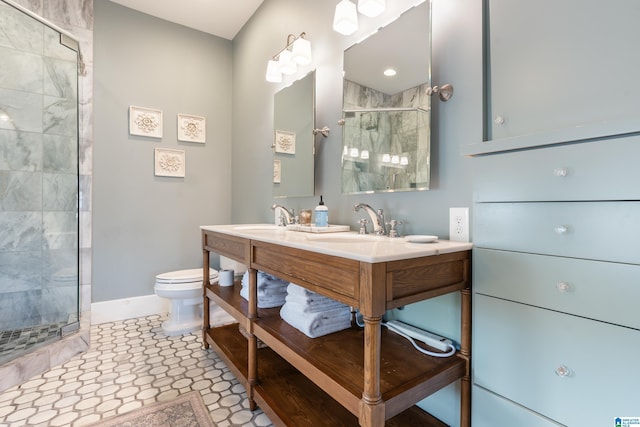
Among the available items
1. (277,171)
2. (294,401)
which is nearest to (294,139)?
(277,171)

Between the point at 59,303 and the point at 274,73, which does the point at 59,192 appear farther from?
the point at 274,73

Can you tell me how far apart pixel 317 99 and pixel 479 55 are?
1024 mm

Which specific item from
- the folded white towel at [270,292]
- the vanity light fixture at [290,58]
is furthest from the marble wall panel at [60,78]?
the folded white towel at [270,292]

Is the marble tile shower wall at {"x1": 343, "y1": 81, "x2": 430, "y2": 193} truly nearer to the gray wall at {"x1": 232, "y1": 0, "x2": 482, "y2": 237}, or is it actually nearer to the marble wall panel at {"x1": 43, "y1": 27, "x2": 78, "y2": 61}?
the gray wall at {"x1": 232, "y1": 0, "x2": 482, "y2": 237}

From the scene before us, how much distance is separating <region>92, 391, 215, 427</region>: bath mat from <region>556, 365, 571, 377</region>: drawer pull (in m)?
1.31

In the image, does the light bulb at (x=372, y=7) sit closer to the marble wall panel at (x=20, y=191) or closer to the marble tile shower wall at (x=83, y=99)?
the marble tile shower wall at (x=83, y=99)

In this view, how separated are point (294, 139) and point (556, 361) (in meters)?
1.77

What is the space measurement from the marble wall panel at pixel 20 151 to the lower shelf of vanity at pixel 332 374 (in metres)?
1.93

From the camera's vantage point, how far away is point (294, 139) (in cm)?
208

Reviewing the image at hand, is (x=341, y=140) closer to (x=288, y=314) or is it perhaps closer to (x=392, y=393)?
(x=288, y=314)

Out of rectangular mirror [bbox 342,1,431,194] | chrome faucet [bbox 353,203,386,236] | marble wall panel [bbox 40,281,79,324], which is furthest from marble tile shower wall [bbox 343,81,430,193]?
marble wall panel [bbox 40,281,79,324]

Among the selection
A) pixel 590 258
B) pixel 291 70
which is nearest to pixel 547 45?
pixel 590 258

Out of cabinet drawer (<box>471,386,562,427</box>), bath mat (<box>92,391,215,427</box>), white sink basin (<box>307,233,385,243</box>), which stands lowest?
bath mat (<box>92,391,215,427</box>)

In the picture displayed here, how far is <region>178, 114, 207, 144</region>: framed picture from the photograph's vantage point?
289 cm
